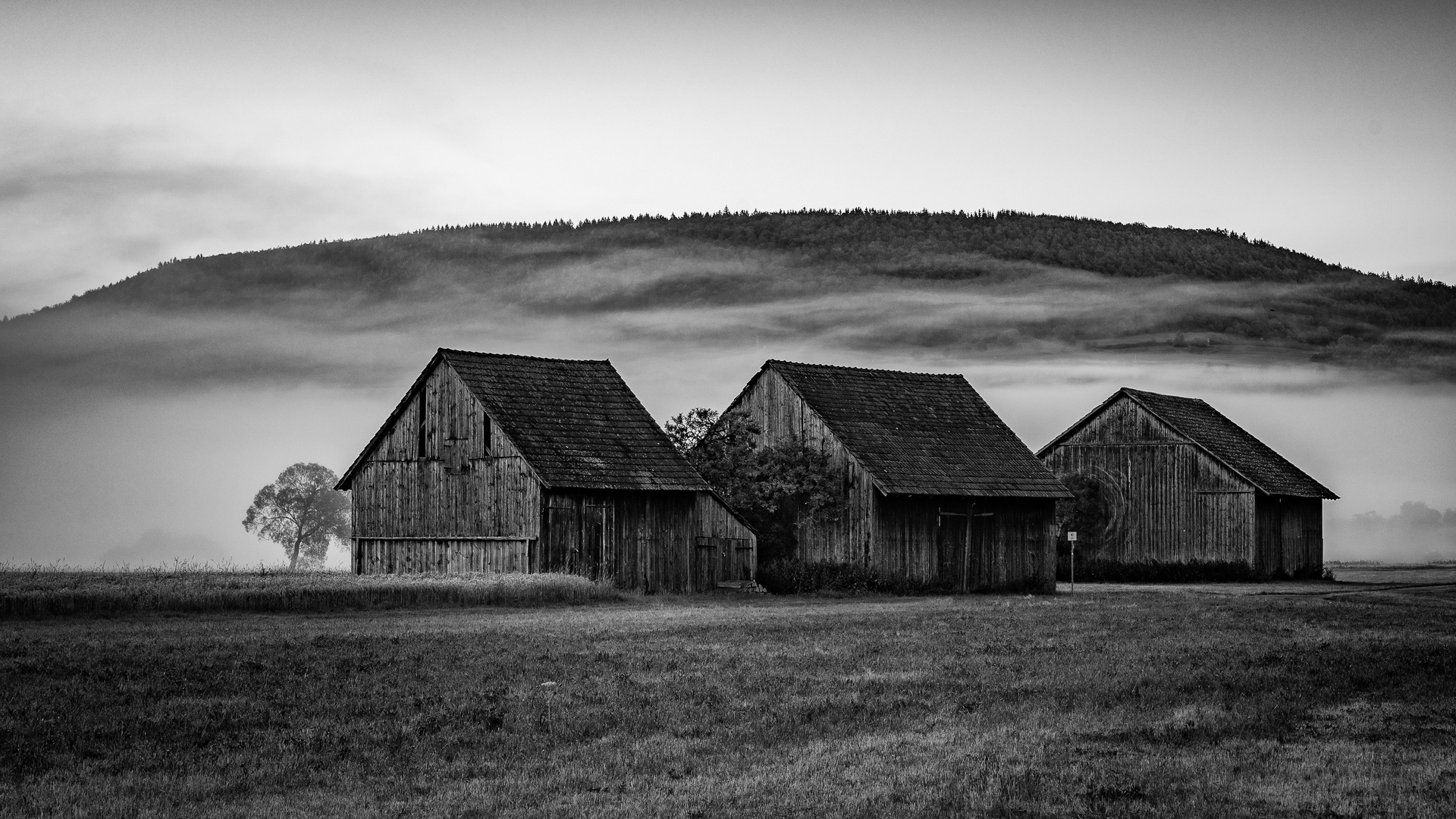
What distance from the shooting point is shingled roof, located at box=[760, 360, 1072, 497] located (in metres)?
60.3

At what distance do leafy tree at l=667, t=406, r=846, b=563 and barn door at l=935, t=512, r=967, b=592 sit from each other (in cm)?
414

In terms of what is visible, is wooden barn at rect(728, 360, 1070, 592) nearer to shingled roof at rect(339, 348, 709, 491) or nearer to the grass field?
shingled roof at rect(339, 348, 709, 491)

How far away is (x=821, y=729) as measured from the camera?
756 inches

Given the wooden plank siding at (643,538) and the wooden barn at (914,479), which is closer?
the wooden plank siding at (643,538)

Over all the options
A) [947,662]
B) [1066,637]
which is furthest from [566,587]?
[947,662]

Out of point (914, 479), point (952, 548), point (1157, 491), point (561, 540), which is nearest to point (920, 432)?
point (914, 479)

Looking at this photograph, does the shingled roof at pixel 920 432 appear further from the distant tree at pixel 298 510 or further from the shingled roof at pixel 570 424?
the distant tree at pixel 298 510

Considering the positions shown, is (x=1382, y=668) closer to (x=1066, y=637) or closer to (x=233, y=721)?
(x=1066, y=637)

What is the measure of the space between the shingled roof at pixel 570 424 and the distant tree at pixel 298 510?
55931 mm

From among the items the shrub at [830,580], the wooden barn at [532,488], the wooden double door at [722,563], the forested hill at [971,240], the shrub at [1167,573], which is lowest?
the shrub at [1167,573]

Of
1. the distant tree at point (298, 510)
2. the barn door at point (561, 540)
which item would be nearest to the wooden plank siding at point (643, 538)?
the barn door at point (561, 540)

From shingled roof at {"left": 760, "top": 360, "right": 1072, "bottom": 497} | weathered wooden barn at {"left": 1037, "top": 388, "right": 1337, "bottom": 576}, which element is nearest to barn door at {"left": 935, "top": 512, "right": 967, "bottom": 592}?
shingled roof at {"left": 760, "top": 360, "right": 1072, "bottom": 497}

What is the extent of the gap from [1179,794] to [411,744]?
8457 mm

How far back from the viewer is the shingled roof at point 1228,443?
75.9 meters
